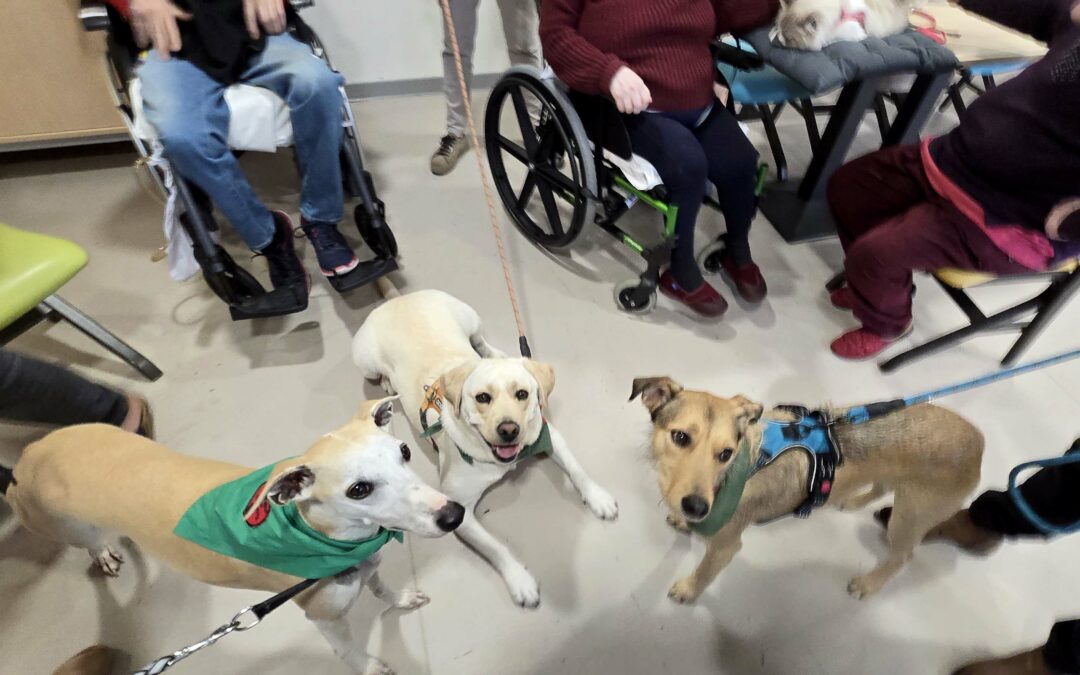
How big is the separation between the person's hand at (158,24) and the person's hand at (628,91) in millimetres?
1309

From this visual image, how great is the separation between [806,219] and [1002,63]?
769 millimetres

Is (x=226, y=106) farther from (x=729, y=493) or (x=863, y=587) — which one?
(x=863, y=587)

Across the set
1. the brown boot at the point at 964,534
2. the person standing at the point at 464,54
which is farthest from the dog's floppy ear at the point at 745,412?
the person standing at the point at 464,54

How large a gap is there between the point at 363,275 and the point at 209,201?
538 mm

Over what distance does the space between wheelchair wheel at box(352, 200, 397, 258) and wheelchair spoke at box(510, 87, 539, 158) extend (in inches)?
23.5

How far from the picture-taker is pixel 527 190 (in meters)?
2.27

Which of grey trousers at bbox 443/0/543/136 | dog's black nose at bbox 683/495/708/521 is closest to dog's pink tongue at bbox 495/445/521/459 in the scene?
dog's black nose at bbox 683/495/708/521

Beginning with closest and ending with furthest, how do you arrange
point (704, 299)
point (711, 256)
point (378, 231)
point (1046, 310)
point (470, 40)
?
point (1046, 310) < point (378, 231) < point (704, 299) < point (711, 256) < point (470, 40)

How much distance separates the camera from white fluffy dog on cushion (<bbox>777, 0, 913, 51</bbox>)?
1.70 meters

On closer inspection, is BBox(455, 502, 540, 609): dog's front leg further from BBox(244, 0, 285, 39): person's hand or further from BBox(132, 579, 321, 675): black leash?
BBox(244, 0, 285, 39): person's hand

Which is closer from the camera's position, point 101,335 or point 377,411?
point 377,411

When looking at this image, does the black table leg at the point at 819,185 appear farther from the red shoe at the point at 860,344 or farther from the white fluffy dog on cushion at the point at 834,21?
the red shoe at the point at 860,344

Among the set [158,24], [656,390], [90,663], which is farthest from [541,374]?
[158,24]

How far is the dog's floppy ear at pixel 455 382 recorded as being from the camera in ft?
4.05
